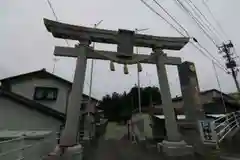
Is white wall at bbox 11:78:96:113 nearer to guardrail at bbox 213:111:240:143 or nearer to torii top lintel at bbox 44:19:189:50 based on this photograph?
torii top lintel at bbox 44:19:189:50

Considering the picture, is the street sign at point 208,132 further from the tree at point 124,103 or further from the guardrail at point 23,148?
the tree at point 124,103

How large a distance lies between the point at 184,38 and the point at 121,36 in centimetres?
403

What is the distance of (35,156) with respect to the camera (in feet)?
25.1

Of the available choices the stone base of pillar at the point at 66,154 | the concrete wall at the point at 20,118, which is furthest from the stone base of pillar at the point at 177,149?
the concrete wall at the point at 20,118

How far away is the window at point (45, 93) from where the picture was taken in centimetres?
1787

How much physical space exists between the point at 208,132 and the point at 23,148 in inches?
338

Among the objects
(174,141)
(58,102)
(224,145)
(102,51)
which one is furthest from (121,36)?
(58,102)

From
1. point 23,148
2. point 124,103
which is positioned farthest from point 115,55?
point 124,103

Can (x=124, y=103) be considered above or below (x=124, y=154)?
above

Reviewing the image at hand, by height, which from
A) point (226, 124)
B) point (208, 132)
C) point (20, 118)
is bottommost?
point (208, 132)

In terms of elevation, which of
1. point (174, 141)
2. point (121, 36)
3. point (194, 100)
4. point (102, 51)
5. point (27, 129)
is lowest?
point (174, 141)

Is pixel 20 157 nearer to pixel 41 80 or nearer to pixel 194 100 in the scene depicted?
pixel 194 100

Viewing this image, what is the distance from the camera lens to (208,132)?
29.6 feet

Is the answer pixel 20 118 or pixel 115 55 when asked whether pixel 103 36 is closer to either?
pixel 115 55
